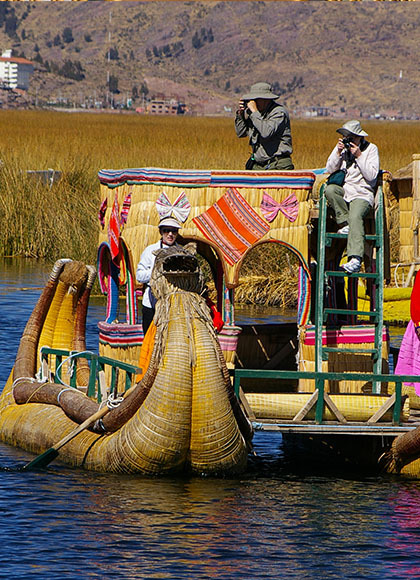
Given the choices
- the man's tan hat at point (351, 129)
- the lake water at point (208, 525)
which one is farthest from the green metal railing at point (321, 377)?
the man's tan hat at point (351, 129)

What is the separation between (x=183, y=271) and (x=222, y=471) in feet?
6.03

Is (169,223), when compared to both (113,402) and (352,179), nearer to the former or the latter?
(113,402)

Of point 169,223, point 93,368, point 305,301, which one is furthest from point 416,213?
point 169,223

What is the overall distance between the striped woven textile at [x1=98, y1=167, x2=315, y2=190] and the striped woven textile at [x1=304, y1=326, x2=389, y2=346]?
1478 millimetres

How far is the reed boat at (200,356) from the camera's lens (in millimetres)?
11055

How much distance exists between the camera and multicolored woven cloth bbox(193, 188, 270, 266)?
1238 cm

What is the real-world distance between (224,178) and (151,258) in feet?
3.63

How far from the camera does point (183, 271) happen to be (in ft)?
36.5

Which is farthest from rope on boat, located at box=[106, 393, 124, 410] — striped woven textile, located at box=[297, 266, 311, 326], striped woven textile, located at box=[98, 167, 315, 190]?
striped woven textile, located at box=[297, 266, 311, 326]

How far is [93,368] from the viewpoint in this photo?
41.6ft

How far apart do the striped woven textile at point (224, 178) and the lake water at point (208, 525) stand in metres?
2.78

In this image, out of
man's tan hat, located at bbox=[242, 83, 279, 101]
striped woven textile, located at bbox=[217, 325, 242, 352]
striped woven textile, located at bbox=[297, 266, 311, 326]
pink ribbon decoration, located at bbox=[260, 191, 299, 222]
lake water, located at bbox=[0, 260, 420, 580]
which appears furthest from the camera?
man's tan hat, located at bbox=[242, 83, 279, 101]

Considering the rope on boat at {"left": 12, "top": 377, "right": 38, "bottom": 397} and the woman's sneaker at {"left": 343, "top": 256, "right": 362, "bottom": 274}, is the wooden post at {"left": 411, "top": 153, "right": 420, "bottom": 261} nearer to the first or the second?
the woman's sneaker at {"left": 343, "top": 256, "right": 362, "bottom": 274}

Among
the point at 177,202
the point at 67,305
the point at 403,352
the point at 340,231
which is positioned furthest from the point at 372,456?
the point at 67,305
